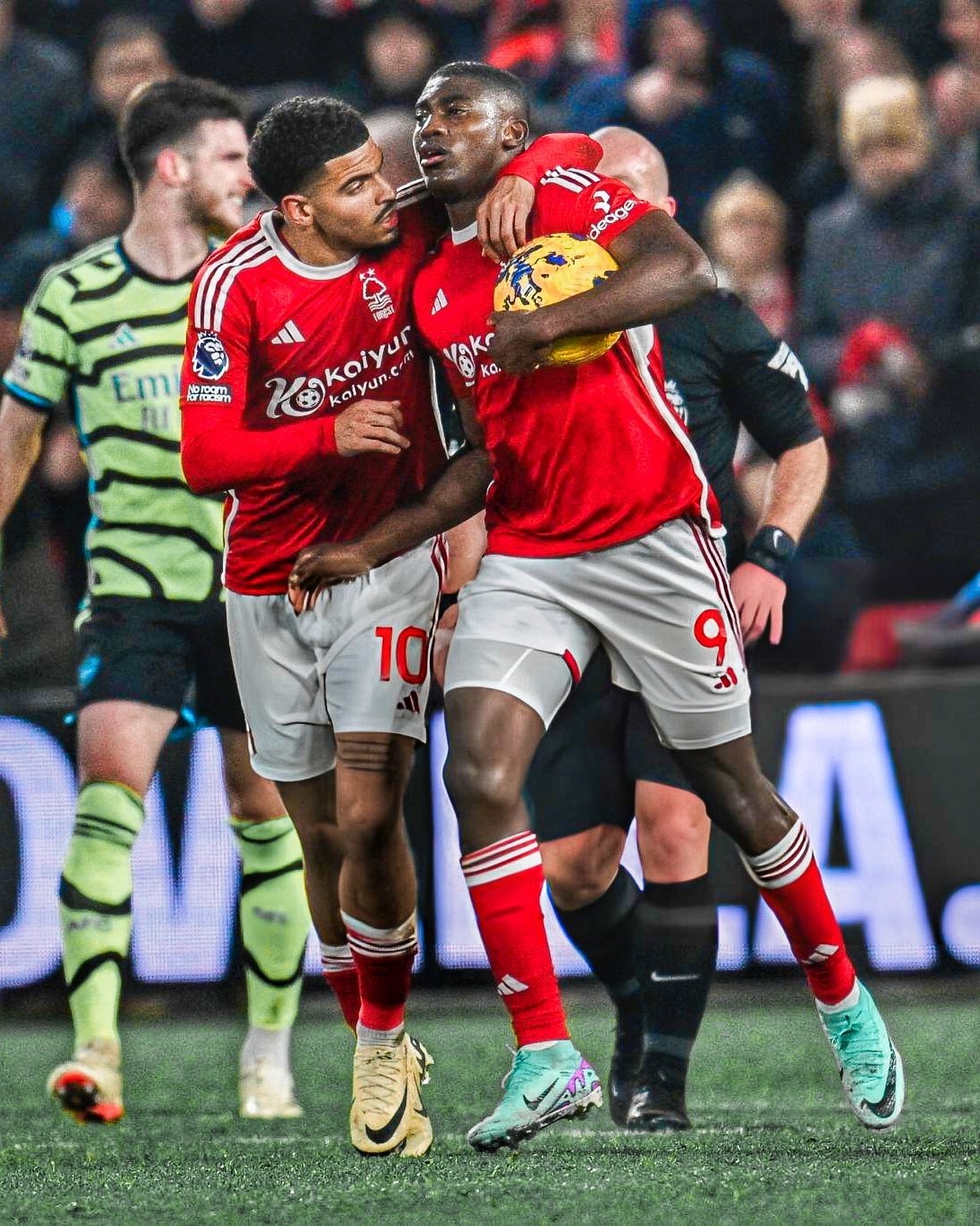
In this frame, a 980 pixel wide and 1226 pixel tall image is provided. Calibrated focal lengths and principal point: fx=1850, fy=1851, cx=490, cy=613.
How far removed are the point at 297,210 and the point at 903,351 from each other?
3713 mm

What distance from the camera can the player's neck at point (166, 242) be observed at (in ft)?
15.4

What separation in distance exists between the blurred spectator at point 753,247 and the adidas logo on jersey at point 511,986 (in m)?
4.36

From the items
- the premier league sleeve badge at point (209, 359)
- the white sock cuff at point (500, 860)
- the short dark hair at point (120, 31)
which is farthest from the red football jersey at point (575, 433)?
the short dark hair at point (120, 31)

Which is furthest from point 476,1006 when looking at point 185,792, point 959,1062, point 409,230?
point 409,230

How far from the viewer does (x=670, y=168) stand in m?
7.35

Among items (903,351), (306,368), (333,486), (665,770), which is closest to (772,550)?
(665,770)

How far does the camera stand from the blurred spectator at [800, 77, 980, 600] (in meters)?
6.78

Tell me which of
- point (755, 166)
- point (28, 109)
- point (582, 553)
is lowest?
point (582, 553)

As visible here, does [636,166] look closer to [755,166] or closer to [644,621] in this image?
[644,621]

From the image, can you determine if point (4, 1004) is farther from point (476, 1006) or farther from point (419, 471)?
point (419, 471)

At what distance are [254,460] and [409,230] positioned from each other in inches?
24.1

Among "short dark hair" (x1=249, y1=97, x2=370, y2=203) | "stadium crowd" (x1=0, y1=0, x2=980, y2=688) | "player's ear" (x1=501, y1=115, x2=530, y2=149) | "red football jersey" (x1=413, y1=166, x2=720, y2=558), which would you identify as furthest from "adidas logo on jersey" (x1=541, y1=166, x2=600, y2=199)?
"stadium crowd" (x1=0, y1=0, x2=980, y2=688)

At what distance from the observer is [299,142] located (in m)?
3.73

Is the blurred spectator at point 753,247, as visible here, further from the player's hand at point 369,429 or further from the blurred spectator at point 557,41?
the player's hand at point 369,429
